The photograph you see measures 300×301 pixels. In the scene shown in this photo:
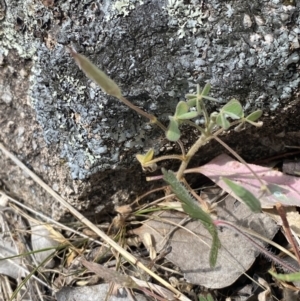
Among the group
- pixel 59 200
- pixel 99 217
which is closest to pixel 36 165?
pixel 59 200

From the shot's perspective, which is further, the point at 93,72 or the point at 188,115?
the point at 188,115

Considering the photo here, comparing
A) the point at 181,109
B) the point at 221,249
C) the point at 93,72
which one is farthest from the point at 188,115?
the point at 221,249

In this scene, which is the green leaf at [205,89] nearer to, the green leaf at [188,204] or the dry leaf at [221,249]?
the green leaf at [188,204]

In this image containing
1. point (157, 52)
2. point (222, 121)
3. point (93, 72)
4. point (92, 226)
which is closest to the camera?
point (93, 72)

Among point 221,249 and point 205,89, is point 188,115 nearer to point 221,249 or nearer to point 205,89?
point 205,89

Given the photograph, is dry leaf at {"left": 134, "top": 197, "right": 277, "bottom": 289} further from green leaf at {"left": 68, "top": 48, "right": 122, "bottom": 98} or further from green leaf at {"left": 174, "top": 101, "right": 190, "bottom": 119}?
green leaf at {"left": 68, "top": 48, "right": 122, "bottom": 98}
